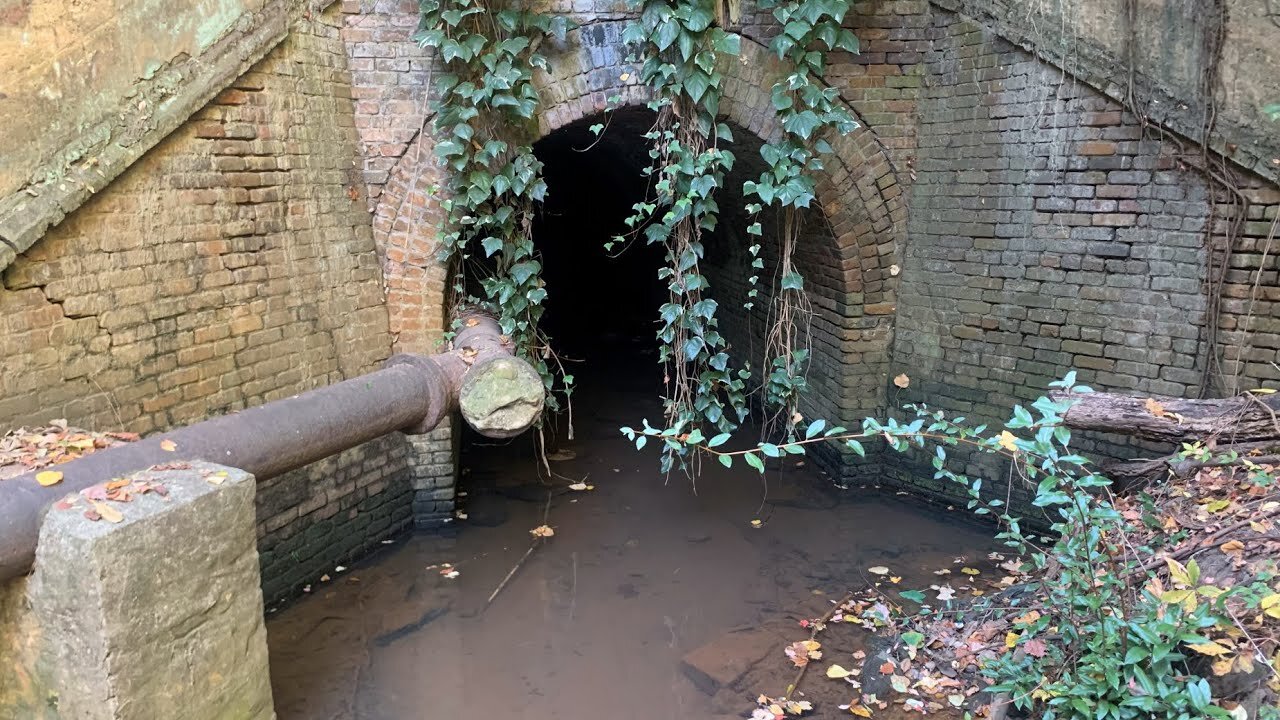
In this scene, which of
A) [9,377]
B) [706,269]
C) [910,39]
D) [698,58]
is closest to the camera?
[9,377]

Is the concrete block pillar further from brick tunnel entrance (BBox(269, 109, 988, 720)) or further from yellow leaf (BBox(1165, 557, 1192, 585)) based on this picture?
yellow leaf (BBox(1165, 557, 1192, 585))

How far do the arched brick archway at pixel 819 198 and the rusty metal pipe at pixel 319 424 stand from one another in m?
0.53

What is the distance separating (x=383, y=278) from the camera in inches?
207

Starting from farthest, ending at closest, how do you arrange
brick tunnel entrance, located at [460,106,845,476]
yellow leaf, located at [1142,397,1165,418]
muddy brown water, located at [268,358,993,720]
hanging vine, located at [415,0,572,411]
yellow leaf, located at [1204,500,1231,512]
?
1. brick tunnel entrance, located at [460,106,845,476]
2. hanging vine, located at [415,0,572,411]
3. muddy brown water, located at [268,358,993,720]
4. yellow leaf, located at [1142,397,1165,418]
5. yellow leaf, located at [1204,500,1231,512]

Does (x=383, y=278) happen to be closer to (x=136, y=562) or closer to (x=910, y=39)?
(x=136, y=562)

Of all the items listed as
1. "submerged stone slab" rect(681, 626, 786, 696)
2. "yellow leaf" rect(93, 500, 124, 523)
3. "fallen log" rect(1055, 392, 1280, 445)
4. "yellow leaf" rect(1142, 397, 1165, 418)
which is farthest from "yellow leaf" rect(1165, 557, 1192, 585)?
"yellow leaf" rect(93, 500, 124, 523)

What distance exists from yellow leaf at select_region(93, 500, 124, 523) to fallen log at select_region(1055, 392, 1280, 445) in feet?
13.0

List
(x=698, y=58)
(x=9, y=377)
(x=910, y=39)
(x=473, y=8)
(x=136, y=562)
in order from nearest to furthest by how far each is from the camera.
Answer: (x=136, y=562) → (x=9, y=377) → (x=473, y=8) → (x=698, y=58) → (x=910, y=39)

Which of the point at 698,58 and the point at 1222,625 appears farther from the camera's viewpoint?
the point at 698,58

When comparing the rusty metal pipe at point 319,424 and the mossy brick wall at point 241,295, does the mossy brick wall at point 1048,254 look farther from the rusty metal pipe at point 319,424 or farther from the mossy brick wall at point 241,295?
the mossy brick wall at point 241,295

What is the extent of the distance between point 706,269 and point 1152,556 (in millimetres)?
6422

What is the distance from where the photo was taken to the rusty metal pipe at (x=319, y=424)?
2.56 metres

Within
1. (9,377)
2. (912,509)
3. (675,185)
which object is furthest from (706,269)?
(9,377)

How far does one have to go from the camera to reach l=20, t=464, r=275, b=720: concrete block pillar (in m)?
2.46
